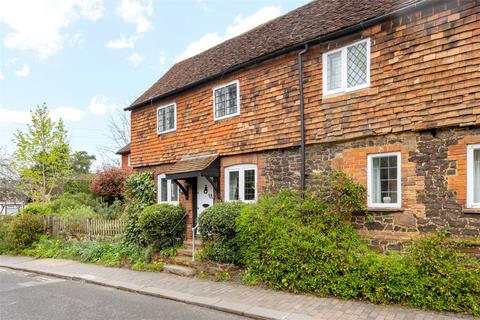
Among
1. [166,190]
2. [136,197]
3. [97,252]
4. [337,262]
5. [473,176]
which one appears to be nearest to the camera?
[473,176]

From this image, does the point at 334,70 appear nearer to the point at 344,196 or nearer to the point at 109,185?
the point at 344,196

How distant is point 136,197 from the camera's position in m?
13.9

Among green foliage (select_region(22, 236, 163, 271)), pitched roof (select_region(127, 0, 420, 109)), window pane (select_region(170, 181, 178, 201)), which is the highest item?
pitched roof (select_region(127, 0, 420, 109))

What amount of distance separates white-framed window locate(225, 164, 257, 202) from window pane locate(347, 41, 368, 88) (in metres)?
3.62

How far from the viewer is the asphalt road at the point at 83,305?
6422 millimetres

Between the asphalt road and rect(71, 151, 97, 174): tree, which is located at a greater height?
rect(71, 151, 97, 174): tree

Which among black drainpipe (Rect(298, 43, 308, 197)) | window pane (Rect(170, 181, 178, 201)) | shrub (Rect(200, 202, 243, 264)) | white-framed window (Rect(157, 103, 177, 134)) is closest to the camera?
shrub (Rect(200, 202, 243, 264))

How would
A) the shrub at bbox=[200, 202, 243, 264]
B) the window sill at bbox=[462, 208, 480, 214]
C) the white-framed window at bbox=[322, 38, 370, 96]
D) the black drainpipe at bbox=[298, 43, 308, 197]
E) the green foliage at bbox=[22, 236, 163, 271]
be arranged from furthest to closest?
the green foliage at bbox=[22, 236, 163, 271] < the black drainpipe at bbox=[298, 43, 308, 197] < the shrub at bbox=[200, 202, 243, 264] < the white-framed window at bbox=[322, 38, 370, 96] < the window sill at bbox=[462, 208, 480, 214]

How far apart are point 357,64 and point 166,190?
325 inches

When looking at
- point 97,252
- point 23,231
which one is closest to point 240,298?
point 97,252

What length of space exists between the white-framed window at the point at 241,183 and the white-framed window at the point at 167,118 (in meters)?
3.40

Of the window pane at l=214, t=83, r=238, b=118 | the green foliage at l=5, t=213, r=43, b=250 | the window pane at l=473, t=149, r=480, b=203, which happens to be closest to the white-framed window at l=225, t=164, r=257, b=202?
the window pane at l=214, t=83, r=238, b=118

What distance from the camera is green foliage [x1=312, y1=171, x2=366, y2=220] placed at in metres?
7.79

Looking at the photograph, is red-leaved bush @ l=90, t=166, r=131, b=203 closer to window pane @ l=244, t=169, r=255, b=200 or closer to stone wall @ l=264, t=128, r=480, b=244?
window pane @ l=244, t=169, r=255, b=200
